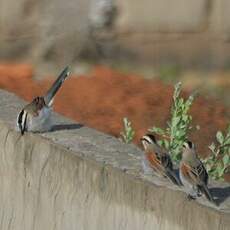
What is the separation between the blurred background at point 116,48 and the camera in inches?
553

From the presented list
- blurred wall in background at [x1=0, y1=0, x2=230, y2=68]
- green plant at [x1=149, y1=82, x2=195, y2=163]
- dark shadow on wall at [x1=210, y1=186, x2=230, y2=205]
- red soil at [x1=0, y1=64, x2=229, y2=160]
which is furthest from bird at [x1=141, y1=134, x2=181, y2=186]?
blurred wall in background at [x1=0, y1=0, x2=230, y2=68]

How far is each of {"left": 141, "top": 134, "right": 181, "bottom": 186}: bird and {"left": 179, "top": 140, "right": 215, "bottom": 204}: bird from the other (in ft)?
0.19

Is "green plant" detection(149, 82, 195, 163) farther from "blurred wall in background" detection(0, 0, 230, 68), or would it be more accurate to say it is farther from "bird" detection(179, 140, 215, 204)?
"blurred wall in background" detection(0, 0, 230, 68)

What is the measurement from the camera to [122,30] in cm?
1550

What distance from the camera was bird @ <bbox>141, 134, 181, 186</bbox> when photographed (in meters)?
6.89

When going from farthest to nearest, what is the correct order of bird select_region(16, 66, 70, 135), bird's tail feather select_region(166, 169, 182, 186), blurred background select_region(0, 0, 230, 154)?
blurred background select_region(0, 0, 230, 154) < bird select_region(16, 66, 70, 135) < bird's tail feather select_region(166, 169, 182, 186)

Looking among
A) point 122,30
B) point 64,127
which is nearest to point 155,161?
point 64,127

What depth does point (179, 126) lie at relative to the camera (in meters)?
8.64

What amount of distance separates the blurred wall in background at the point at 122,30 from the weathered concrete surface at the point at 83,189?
21.1ft

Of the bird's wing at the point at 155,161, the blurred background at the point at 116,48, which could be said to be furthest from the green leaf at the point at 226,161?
the blurred background at the point at 116,48

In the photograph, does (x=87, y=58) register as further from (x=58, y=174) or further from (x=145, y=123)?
(x=58, y=174)

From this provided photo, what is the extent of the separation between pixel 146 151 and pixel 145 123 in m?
5.25

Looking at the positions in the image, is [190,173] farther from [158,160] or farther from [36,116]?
[36,116]

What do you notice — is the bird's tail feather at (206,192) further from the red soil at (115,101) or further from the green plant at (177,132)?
the red soil at (115,101)
